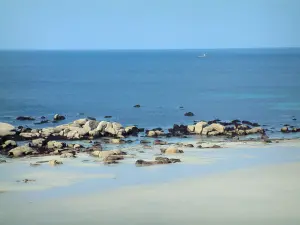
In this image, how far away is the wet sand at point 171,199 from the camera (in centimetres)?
1306

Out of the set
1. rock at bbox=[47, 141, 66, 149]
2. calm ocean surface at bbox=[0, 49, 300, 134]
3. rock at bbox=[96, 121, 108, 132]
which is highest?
calm ocean surface at bbox=[0, 49, 300, 134]

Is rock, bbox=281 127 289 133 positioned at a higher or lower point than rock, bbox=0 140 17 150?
higher

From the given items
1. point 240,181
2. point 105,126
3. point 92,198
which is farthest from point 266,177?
point 105,126

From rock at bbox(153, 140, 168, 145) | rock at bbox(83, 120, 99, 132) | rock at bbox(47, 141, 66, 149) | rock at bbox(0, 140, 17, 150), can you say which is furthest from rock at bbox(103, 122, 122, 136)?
rock at bbox(0, 140, 17, 150)

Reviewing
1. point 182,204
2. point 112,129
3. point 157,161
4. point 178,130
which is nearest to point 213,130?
point 178,130

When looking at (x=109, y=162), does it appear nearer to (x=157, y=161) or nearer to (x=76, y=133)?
(x=157, y=161)

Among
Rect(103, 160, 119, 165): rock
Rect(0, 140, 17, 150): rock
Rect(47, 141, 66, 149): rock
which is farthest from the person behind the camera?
Rect(0, 140, 17, 150): rock

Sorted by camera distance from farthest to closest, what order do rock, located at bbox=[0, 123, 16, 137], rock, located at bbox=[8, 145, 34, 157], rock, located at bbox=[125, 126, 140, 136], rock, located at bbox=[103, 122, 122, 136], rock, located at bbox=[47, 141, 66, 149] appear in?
rock, located at bbox=[125, 126, 140, 136], rock, located at bbox=[103, 122, 122, 136], rock, located at bbox=[0, 123, 16, 137], rock, located at bbox=[47, 141, 66, 149], rock, located at bbox=[8, 145, 34, 157]

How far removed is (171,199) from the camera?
579 inches

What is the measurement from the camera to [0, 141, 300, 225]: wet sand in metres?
13.1

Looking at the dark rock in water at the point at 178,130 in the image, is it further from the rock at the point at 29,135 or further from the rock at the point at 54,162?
the rock at the point at 54,162

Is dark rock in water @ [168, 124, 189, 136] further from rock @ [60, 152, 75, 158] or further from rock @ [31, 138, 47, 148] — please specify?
rock @ [60, 152, 75, 158]

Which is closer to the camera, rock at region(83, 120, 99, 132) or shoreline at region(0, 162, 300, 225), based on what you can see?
shoreline at region(0, 162, 300, 225)

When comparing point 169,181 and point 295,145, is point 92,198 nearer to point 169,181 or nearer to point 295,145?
point 169,181
